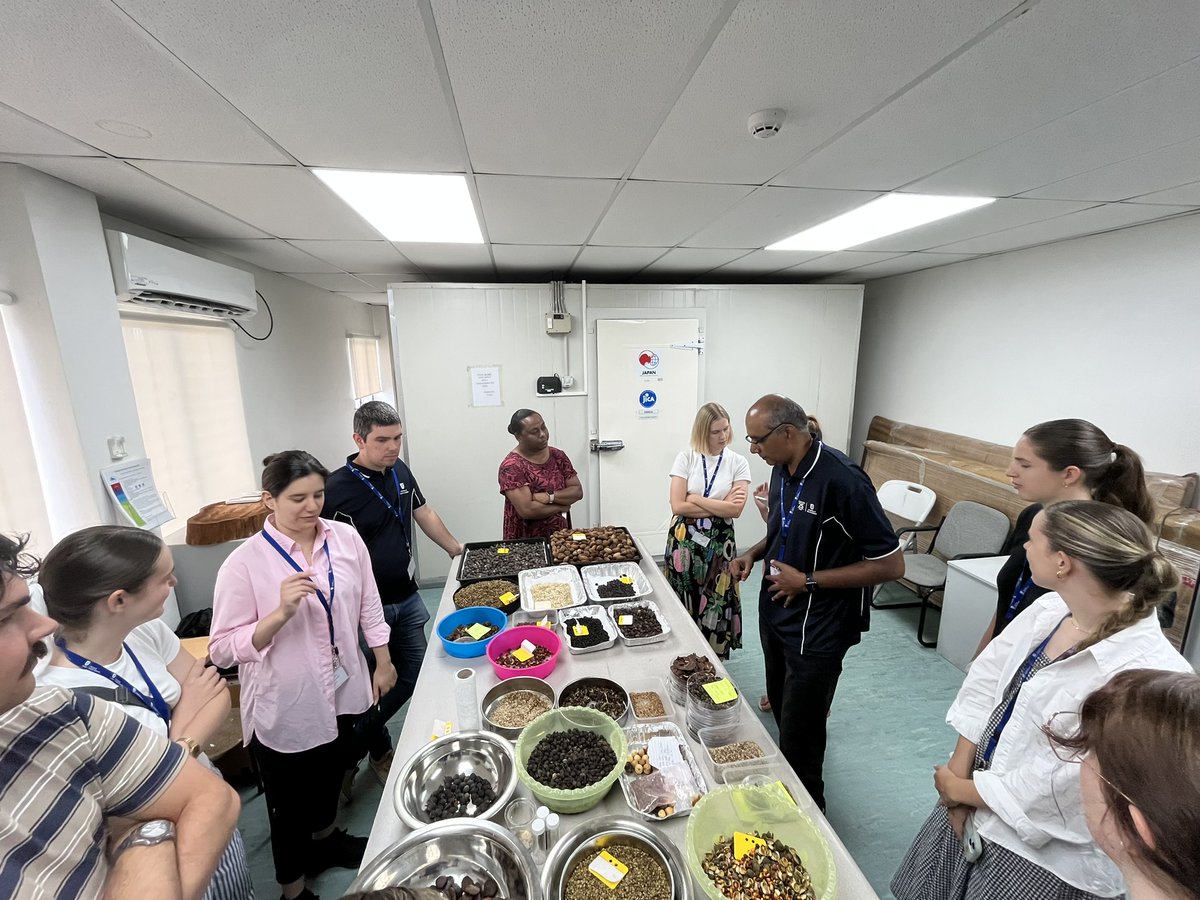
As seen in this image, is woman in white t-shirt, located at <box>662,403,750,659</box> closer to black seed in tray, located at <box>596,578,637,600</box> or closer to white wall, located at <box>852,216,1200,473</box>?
black seed in tray, located at <box>596,578,637,600</box>

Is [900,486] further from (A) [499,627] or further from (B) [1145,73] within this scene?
(A) [499,627]

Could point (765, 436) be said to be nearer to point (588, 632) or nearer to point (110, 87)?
point (588, 632)

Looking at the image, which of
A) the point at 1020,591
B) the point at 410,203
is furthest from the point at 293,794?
the point at 1020,591

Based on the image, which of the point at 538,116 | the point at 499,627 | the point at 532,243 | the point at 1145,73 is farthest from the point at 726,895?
the point at 532,243

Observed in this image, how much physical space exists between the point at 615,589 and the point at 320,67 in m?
2.02

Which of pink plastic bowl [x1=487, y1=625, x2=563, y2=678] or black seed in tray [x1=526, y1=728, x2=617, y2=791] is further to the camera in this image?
pink plastic bowl [x1=487, y1=625, x2=563, y2=678]

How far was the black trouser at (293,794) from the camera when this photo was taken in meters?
1.51

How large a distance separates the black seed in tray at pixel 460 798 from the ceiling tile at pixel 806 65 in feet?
6.16

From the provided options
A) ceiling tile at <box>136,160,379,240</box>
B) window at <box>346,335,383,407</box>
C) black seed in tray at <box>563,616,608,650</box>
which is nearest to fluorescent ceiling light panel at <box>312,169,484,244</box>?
ceiling tile at <box>136,160,379,240</box>

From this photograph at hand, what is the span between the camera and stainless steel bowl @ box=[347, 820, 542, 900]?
0.93m

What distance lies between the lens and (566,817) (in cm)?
113

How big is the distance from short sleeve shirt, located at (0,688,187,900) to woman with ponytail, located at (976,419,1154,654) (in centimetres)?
230

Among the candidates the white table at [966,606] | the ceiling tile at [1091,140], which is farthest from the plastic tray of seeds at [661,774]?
the white table at [966,606]

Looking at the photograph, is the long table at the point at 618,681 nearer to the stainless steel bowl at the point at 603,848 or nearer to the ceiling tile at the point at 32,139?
the stainless steel bowl at the point at 603,848
